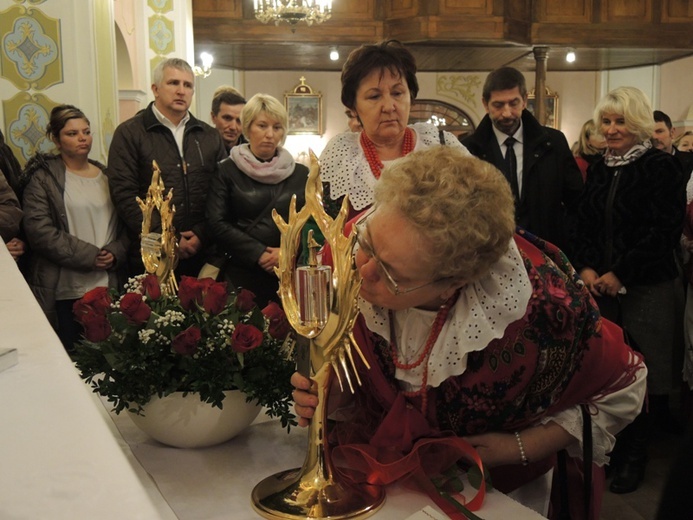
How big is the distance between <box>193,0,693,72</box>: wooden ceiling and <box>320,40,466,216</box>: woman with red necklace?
7800 mm

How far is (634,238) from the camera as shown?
11.0ft

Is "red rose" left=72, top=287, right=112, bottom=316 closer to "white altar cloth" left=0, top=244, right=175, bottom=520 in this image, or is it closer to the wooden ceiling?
"white altar cloth" left=0, top=244, right=175, bottom=520

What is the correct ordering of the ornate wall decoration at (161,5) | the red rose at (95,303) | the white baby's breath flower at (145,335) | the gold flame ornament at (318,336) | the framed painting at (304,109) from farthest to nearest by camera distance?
the framed painting at (304,109) < the ornate wall decoration at (161,5) < the red rose at (95,303) < the white baby's breath flower at (145,335) < the gold flame ornament at (318,336)

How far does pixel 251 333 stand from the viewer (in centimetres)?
145

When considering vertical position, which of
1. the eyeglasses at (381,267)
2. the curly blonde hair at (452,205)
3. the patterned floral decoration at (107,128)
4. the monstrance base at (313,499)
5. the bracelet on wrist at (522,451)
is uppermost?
the patterned floral decoration at (107,128)

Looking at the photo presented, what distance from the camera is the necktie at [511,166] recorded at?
3.58 metres

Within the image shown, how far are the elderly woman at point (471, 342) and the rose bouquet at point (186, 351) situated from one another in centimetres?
17

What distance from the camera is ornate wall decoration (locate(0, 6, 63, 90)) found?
405 centimetres

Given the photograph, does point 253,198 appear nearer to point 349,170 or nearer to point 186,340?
point 349,170

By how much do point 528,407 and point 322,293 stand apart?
0.59 m

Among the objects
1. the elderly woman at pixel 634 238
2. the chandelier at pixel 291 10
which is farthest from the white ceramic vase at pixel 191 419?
the chandelier at pixel 291 10

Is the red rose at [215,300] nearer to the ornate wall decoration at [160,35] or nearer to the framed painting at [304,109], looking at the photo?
the ornate wall decoration at [160,35]

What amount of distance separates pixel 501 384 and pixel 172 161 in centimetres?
253

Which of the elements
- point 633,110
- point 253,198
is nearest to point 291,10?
point 253,198
